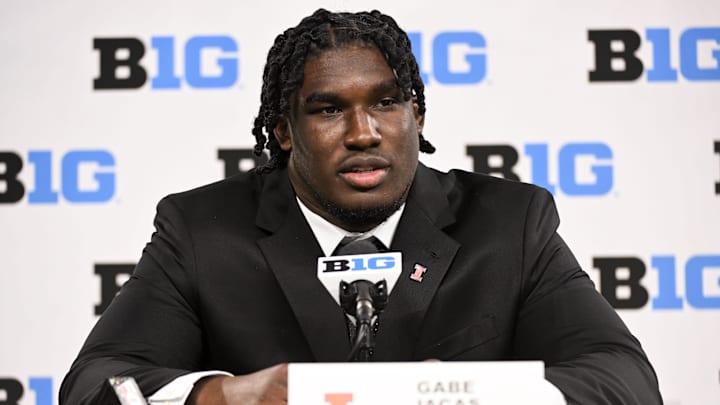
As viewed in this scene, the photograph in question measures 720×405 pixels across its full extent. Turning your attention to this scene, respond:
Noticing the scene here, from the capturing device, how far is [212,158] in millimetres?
3766

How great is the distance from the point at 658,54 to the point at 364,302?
240 centimetres

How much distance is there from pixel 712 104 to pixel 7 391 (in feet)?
9.14

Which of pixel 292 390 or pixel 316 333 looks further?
pixel 316 333

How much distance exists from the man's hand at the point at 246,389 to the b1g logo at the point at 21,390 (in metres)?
2.04

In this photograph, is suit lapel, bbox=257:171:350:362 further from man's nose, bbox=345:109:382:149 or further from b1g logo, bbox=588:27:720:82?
b1g logo, bbox=588:27:720:82

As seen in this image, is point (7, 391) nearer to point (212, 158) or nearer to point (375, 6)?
point (212, 158)

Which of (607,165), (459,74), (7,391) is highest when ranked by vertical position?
(459,74)

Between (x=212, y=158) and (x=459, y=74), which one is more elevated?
(x=459, y=74)

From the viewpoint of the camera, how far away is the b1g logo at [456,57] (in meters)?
3.76

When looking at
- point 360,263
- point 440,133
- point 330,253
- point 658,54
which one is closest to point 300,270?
point 330,253

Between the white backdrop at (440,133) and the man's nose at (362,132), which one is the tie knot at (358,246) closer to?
the man's nose at (362,132)

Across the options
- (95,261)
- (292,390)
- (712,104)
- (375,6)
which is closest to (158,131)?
(95,261)

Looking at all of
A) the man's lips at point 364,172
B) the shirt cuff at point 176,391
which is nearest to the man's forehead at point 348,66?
the man's lips at point 364,172

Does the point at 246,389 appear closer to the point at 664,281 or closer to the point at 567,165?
the point at 567,165
